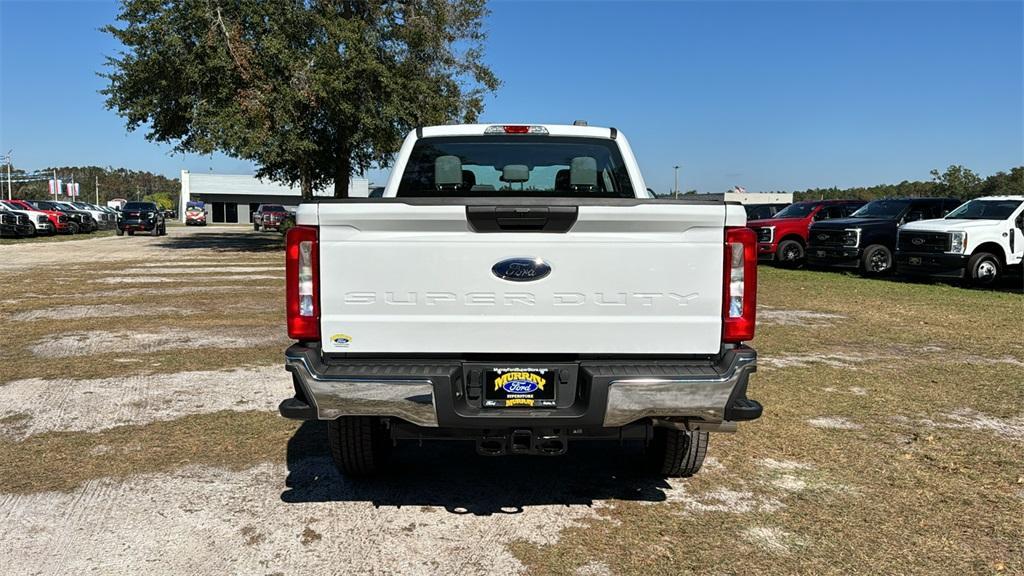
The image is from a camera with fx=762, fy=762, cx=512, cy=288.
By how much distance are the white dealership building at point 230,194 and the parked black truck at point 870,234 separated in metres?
70.3

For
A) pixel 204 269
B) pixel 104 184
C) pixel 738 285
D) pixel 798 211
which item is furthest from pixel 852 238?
pixel 104 184

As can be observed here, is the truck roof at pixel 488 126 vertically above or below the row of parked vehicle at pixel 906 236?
above

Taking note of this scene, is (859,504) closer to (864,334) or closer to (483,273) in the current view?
(483,273)

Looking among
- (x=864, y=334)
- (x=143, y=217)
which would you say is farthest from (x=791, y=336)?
(x=143, y=217)

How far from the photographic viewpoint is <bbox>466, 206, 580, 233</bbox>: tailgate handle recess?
11.2ft

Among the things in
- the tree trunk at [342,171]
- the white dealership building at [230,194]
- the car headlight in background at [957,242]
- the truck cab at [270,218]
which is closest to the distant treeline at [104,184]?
the white dealership building at [230,194]

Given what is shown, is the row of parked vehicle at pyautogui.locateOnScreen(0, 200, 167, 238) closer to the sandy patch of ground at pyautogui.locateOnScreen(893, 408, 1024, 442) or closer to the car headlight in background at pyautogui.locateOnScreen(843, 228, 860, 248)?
the car headlight in background at pyautogui.locateOnScreen(843, 228, 860, 248)

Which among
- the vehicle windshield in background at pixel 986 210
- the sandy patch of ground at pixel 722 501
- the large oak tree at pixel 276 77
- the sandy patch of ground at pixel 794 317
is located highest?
the large oak tree at pixel 276 77

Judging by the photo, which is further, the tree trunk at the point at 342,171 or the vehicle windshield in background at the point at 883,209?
the tree trunk at the point at 342,171

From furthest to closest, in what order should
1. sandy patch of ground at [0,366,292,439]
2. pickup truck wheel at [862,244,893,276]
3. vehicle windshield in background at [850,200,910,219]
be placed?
1. vehicle windshield in background at [850,200,910,219]
2. pickup truck wheel at [862,244,893,276]
3. sandy patch of ground at [0,366,292,439]

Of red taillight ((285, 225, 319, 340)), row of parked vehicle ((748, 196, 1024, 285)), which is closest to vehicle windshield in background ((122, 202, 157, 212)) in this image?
row of parked vehicle ((748, 196, 1024, 285))

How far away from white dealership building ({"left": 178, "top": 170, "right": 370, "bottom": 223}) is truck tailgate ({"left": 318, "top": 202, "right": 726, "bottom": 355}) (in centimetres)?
8157

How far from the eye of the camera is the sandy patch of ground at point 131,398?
220 inches

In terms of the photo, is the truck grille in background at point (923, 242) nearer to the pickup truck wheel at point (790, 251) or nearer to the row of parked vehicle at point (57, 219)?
the pickup truck wheel at point (790, 251)
